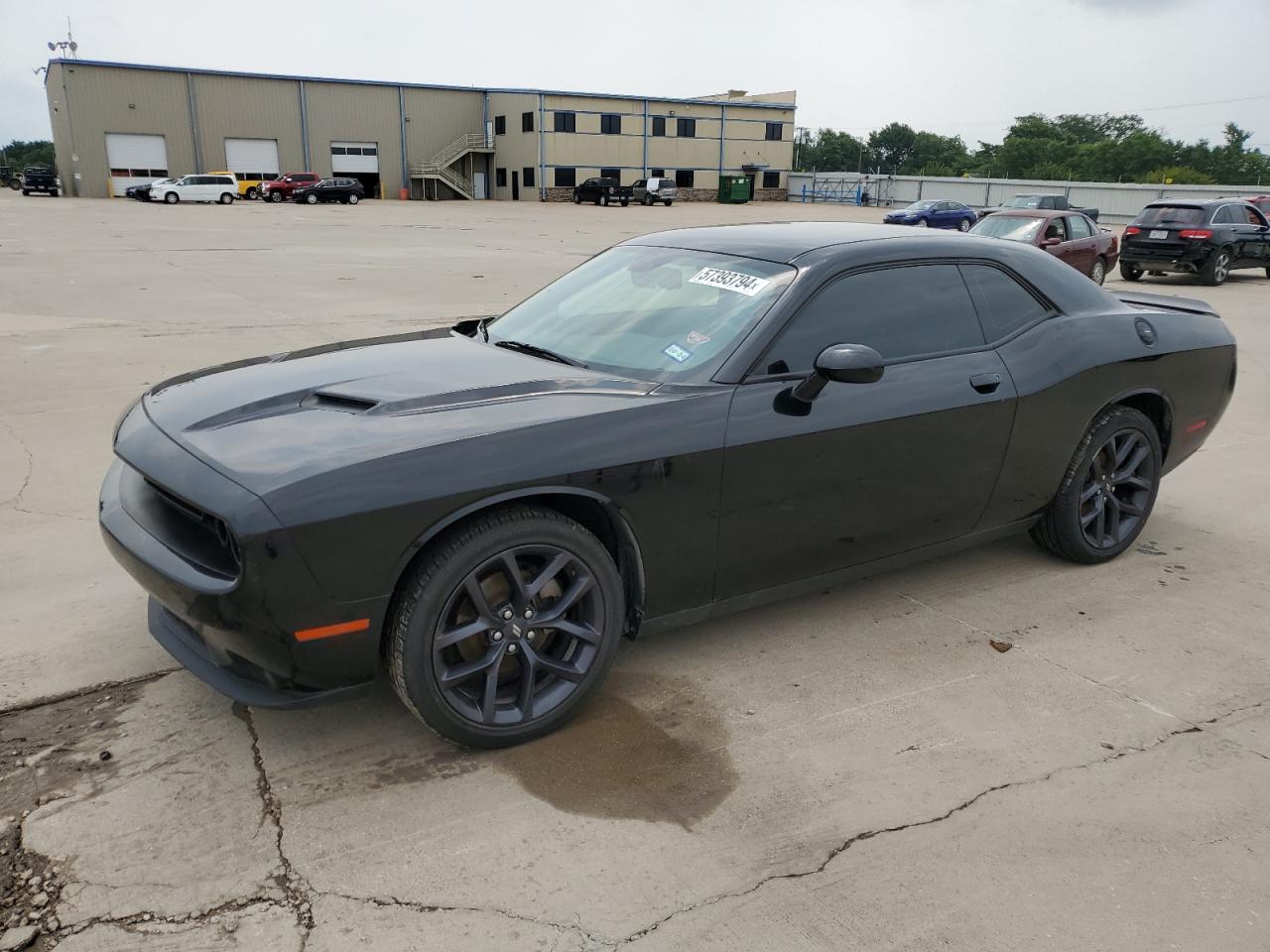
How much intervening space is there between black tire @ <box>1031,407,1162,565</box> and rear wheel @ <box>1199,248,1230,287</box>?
16227 mm

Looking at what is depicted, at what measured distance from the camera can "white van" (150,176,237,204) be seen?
1797 inches

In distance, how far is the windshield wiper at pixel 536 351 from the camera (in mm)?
3640

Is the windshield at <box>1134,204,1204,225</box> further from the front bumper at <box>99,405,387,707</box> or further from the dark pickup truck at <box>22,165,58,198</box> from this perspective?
the dark pickup truck at <box>22,165,58,198</box>

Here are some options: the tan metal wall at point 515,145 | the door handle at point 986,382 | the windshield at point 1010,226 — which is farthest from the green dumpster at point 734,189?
the door handle at point 986,382

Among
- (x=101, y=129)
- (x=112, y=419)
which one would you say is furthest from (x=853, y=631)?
(x=101, y=129)

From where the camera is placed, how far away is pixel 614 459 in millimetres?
3053

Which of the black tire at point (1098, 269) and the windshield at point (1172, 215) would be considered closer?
the black tire at point (1098, 269)

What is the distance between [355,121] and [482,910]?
209ft

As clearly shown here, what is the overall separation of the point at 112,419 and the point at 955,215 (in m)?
32.6

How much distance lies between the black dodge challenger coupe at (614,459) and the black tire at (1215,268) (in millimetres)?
16152

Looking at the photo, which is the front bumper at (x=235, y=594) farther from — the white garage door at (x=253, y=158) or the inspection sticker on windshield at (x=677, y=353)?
the white garage door at (x=253, y=158)

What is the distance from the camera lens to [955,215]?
34.4 meters

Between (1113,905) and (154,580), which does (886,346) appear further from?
(154,580)

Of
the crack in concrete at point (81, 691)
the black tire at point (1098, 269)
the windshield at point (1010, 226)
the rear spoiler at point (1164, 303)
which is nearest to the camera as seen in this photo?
the crack in concrete at point (81, 691)
